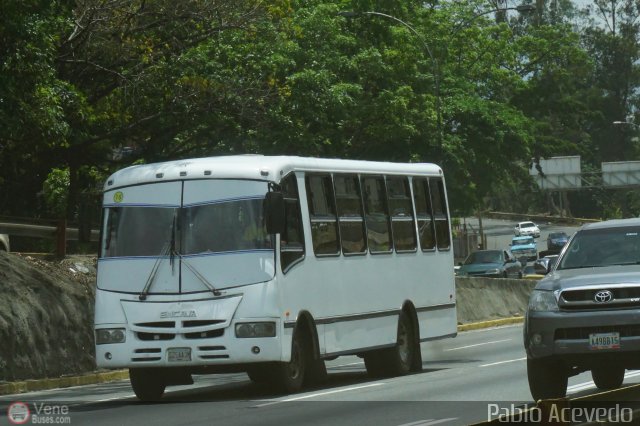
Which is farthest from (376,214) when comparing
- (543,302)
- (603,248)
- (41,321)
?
(543,302)

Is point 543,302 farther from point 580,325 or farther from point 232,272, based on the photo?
point 232,272

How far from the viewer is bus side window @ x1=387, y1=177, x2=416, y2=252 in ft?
67.6

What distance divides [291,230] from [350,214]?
194 centimetres

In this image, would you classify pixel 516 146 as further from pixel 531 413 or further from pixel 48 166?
pixel 531 413

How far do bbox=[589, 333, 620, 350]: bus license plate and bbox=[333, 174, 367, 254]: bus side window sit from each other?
21.7 feet

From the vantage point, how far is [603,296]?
1284 cm

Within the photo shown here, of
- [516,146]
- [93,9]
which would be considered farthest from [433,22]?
[93,9]

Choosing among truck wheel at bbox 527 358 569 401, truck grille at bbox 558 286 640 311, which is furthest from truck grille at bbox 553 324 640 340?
truck wheel at bbox 527 358 569 401

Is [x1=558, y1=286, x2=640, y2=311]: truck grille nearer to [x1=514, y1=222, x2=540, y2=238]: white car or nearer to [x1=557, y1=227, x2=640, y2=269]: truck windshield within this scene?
[x1=557, y1=227, x2=640, y2=269]: truck windshield

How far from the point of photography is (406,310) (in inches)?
818

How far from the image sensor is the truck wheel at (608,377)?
582 inches

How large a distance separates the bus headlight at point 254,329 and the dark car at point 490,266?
37550mm

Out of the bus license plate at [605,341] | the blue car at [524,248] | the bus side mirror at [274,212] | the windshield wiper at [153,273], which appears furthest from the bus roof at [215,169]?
the blue car at [524,248]

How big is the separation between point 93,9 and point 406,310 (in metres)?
9.15
